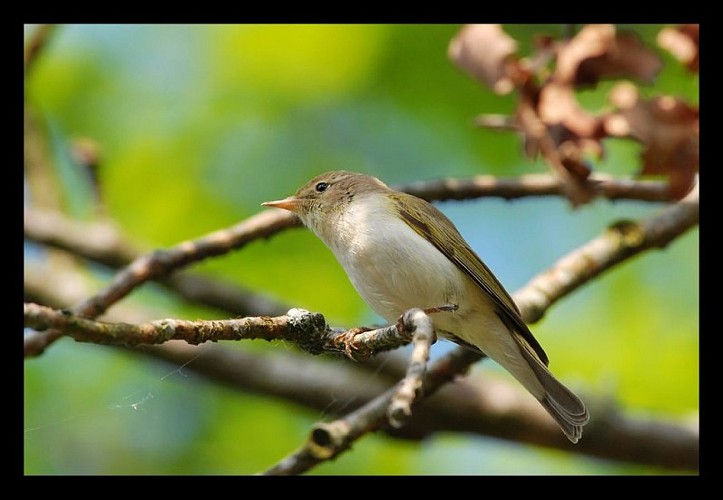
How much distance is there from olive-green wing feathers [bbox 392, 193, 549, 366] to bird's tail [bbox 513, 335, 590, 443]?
1.5 inches

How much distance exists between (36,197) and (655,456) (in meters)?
4.73

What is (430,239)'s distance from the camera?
4289 millimetres

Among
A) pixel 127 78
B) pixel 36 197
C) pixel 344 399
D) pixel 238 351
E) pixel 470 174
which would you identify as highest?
pixel 127 78

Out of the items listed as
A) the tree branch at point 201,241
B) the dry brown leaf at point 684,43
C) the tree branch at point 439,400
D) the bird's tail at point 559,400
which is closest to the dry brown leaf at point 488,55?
the tree branch at point 201,241

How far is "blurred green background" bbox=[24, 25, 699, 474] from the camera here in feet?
21.2

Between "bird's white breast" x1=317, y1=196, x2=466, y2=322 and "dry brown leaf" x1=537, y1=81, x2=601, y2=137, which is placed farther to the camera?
"dry brown leaf" x1=537, y1=81, x2=601, y2=137

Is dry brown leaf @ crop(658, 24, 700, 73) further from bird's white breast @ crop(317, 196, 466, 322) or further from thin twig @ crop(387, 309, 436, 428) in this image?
thin twig @ crop(387, 309, 436, 428)

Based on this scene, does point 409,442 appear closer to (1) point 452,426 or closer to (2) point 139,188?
(1) point 452,426

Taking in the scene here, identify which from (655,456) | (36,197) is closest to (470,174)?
(655,456)

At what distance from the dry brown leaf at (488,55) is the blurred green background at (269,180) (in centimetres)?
193

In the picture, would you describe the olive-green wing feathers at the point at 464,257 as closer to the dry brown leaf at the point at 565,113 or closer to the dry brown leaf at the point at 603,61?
the dry brown leaf at the point at 565,113

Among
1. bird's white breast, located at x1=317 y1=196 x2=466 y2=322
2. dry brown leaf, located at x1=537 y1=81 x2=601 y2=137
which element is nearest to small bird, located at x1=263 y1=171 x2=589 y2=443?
bird's white breast, located at x1=317 y1=196 x2=466 y2=322

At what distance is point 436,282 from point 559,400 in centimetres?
85

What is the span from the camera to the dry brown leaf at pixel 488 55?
15.2ft
